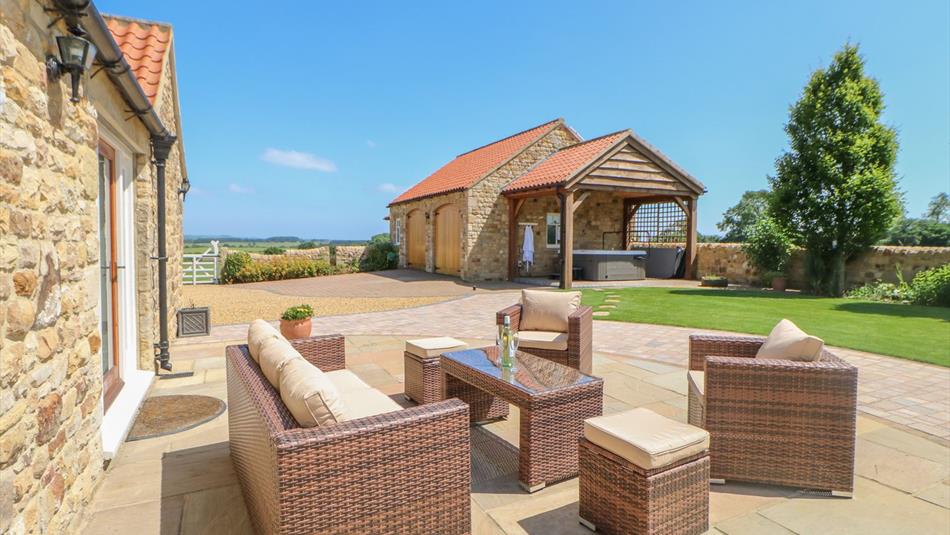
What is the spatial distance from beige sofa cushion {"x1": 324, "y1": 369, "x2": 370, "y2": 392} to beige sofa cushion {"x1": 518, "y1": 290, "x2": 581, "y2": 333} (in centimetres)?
208

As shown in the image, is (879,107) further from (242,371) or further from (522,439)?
(242,371)

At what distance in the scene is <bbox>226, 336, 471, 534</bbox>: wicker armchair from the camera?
195 centimetres

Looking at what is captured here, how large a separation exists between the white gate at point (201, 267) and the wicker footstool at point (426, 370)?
51.0ft

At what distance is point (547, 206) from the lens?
1812cm

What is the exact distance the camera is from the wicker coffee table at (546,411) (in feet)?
9.70

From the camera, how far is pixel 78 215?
8.81 ft

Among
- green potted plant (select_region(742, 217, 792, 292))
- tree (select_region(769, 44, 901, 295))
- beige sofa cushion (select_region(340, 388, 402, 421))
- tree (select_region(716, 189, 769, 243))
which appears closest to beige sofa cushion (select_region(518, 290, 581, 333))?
beige sofa cushion (select_region(340, 388, 402, 421))

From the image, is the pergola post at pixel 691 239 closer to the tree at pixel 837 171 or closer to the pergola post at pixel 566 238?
the tree at pixel 837 171

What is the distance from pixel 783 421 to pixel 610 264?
13935mm

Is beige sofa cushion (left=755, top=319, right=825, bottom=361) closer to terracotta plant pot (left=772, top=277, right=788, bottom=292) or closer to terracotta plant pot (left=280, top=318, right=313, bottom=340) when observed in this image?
terracotta plant pot (left=280, top=318, right=313, bottom=340)

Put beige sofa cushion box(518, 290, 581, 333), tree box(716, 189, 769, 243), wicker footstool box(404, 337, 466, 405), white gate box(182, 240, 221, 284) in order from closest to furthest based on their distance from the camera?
1. wicker footstool box(404, 337, 466, 405)
2. beige sofa cushion box(518, 290, 581, 333)
3. white gate box(182, 240, 221, 284)
4. tree box(716, 189, 769, 243)

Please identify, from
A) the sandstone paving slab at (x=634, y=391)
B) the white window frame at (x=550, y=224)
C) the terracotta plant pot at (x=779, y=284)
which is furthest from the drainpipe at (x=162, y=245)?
the terracotta plant pot at (x=779, y=284)

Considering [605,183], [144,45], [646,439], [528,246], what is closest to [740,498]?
[646,439]

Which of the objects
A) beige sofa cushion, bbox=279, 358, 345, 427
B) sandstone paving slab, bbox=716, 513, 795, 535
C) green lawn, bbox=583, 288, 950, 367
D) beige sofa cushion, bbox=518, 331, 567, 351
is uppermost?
beige sofa cushion, bbox=279, 358, 345, 427
